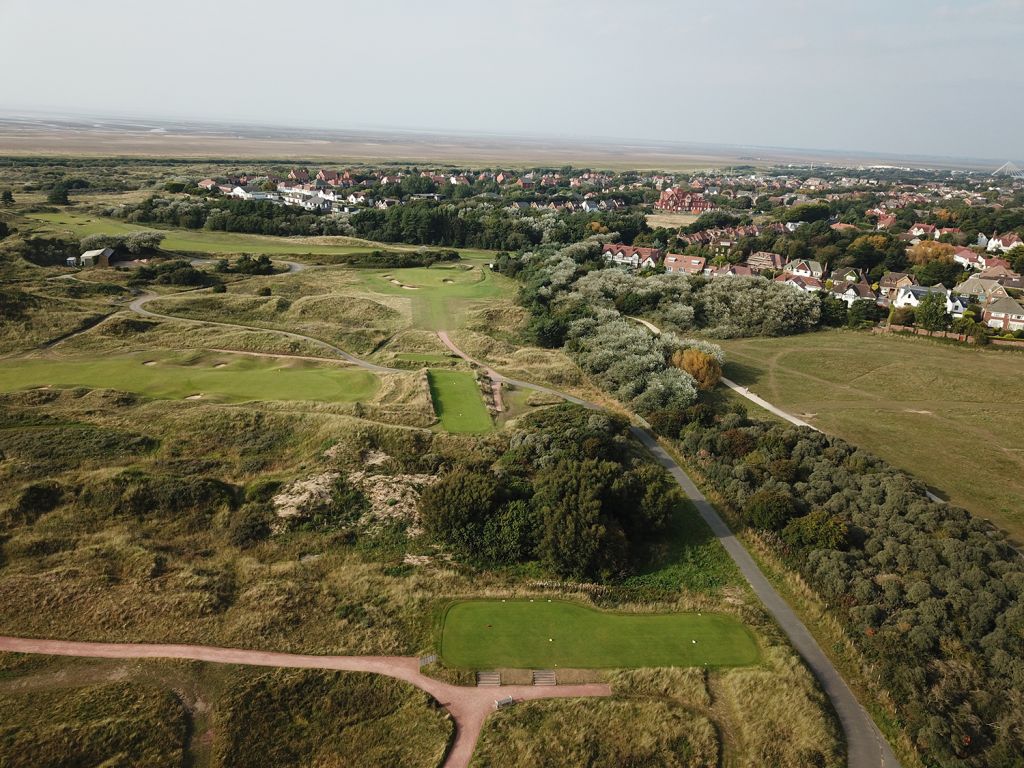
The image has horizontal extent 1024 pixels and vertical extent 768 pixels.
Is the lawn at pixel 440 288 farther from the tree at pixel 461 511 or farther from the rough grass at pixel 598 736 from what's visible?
the rough grass at pixel 598 736

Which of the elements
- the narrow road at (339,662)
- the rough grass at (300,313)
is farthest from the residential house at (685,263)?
the narrow road at (339,662)

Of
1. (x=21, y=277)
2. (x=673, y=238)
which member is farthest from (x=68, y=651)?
(x=673, y=238)

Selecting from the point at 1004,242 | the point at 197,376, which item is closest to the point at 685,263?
the point at 1004,242

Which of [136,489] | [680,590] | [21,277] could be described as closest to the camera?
[680,590]

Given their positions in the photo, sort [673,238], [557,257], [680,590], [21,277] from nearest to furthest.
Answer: [680,590], [21,277], [557,257], [673,238]

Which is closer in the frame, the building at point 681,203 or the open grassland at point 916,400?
the open grassland at point 916,400

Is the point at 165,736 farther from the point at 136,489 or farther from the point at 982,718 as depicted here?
the point at 982,718

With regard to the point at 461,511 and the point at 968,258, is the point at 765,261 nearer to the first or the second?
the point at 968,258
